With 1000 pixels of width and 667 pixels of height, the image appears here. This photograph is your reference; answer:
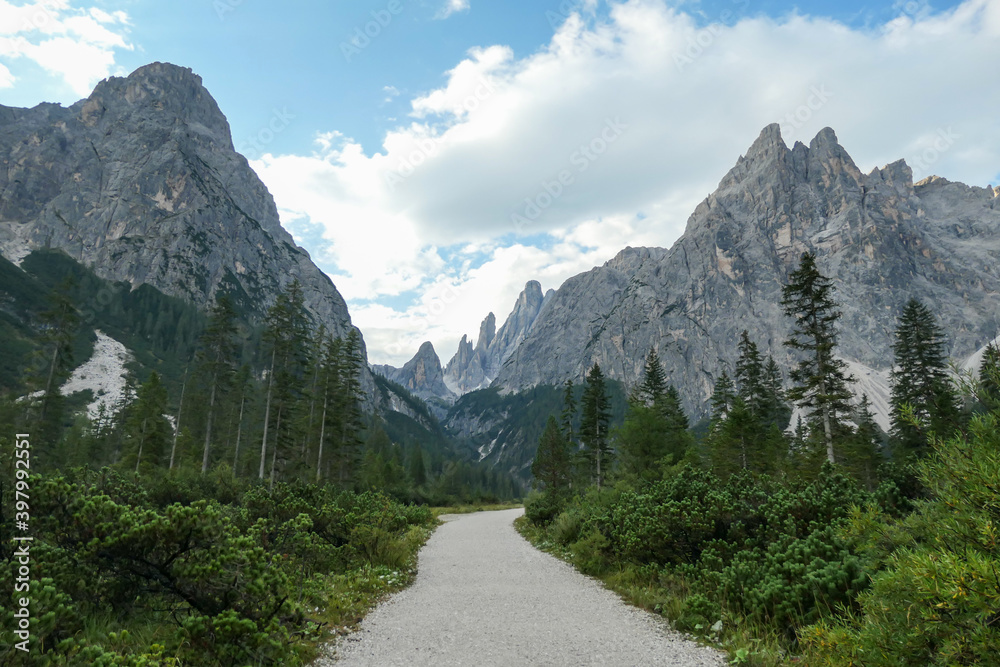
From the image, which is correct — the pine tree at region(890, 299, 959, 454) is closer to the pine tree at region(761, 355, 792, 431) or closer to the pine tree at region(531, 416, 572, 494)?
the pine tree at region(761, 355, 792, 431)

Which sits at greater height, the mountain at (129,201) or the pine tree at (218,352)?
the mountain at (129,201)

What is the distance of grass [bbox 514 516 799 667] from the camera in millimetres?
5988

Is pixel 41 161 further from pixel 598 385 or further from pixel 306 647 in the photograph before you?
pixel 306 647

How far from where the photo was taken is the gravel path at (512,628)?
250 inches

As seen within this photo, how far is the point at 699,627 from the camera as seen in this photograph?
7.43 metres

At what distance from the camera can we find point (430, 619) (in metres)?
8.44

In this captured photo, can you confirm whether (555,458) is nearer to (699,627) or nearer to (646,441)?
(646,441)

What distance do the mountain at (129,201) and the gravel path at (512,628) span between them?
7264 inches

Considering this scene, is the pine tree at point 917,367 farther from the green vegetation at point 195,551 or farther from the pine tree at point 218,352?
the pine tree at point 218,352

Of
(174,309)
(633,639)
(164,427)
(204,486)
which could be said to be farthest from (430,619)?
(174,309)

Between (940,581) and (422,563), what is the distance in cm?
1500

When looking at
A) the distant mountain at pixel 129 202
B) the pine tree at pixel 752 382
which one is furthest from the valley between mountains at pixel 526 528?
the distant mountain at pixel 129 202

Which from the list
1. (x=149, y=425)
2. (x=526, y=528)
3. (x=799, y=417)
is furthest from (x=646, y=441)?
(x=149, y=425)

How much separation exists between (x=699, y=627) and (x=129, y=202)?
221309 mm
